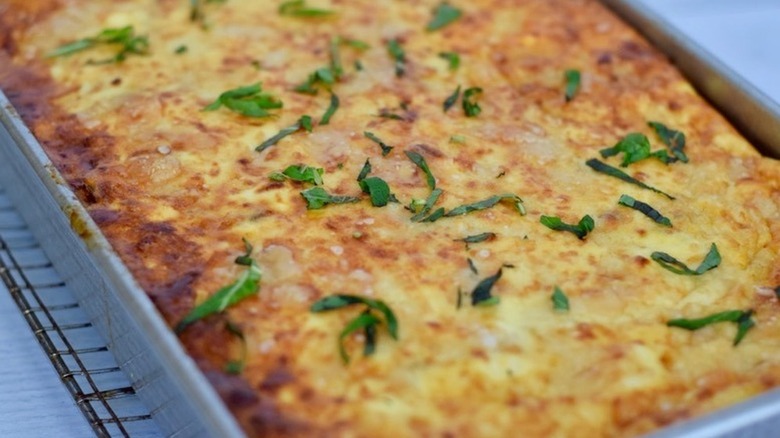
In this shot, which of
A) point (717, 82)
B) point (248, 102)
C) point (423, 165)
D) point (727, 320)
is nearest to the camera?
point (727, 320)

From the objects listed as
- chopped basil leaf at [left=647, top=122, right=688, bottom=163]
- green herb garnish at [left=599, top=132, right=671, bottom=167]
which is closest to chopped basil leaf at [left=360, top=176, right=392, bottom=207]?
green herb garnish at [left=599, top=132, right=671, bottom=167]

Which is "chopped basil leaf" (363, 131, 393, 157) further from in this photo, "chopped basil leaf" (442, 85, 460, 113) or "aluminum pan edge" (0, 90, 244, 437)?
"aluminum pan edge" (0, 90, 244, 437)

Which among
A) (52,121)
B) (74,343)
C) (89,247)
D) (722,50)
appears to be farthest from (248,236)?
(722,50)

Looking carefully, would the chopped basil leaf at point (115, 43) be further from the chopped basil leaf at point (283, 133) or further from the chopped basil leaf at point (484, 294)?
the chopped basil leaf at point (484, 294)

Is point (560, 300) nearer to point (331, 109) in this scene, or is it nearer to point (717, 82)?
point (331, 109)

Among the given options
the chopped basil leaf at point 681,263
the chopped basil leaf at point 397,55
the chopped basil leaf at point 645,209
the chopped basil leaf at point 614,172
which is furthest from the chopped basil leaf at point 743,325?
the chopped basil leaf at point 397,55

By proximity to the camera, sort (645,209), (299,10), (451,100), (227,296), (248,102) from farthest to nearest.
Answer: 1. (299,10)
2. (451,100)
3. (248,102)
4. (645,209)
5. (227,296)

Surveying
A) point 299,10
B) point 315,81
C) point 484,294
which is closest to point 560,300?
point 484,294
